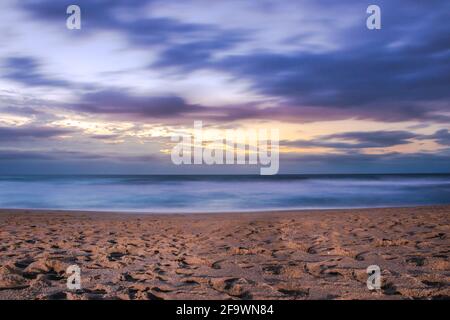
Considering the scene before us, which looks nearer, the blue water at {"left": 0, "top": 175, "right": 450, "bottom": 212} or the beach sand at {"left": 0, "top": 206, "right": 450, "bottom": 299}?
the beach sand at {"left": 0, "top": 206, "right": 450, "bottom": 299}

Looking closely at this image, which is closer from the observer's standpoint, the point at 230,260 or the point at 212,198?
the point at 230,260

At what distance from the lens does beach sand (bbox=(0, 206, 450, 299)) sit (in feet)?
12.6

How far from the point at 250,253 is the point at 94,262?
2291mm

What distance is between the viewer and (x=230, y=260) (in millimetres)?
5203

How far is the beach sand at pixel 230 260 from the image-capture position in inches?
151

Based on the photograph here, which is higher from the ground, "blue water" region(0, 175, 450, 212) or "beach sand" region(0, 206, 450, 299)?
"beach sand" region(0, 206, 450, 299)

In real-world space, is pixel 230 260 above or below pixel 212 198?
above

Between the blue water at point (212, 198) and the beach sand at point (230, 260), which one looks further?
the blue water at point (212, 198)

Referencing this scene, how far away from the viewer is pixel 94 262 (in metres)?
5.09

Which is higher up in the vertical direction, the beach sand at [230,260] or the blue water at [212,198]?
the beach sand at [230,260]
